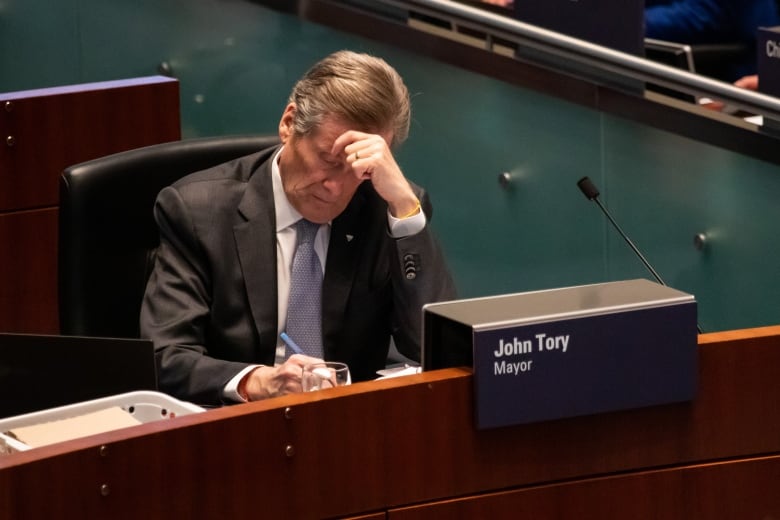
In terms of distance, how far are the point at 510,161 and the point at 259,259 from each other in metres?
1.42

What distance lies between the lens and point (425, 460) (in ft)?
6.15

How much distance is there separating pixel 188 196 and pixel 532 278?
1468mm

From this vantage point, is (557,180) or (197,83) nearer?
(557,180)

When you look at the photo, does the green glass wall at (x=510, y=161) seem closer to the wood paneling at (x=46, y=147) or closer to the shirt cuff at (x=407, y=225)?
the wood paneling at (x=46, y=147)

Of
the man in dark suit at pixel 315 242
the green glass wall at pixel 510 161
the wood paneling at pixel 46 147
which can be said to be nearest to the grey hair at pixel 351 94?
the man in dark suit at pixel 315 242

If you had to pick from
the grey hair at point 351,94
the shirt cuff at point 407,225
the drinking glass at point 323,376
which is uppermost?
the grey hair at point 351,94

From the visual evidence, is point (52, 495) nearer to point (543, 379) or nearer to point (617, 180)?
point (543, 379)

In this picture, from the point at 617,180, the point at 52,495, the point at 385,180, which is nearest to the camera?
the point at 52,495

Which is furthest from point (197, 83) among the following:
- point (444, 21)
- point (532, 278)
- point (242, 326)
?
point (242, 326)

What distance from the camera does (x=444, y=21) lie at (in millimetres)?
4230

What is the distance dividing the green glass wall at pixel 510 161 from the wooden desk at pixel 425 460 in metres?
1.41

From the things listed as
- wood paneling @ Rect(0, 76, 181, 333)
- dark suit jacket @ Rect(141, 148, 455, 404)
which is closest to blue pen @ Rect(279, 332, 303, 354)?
dark suit jacket @ Rect(141, 148, 455, 404)

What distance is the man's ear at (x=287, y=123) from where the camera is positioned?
8.65 ft

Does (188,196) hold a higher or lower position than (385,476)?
higher
